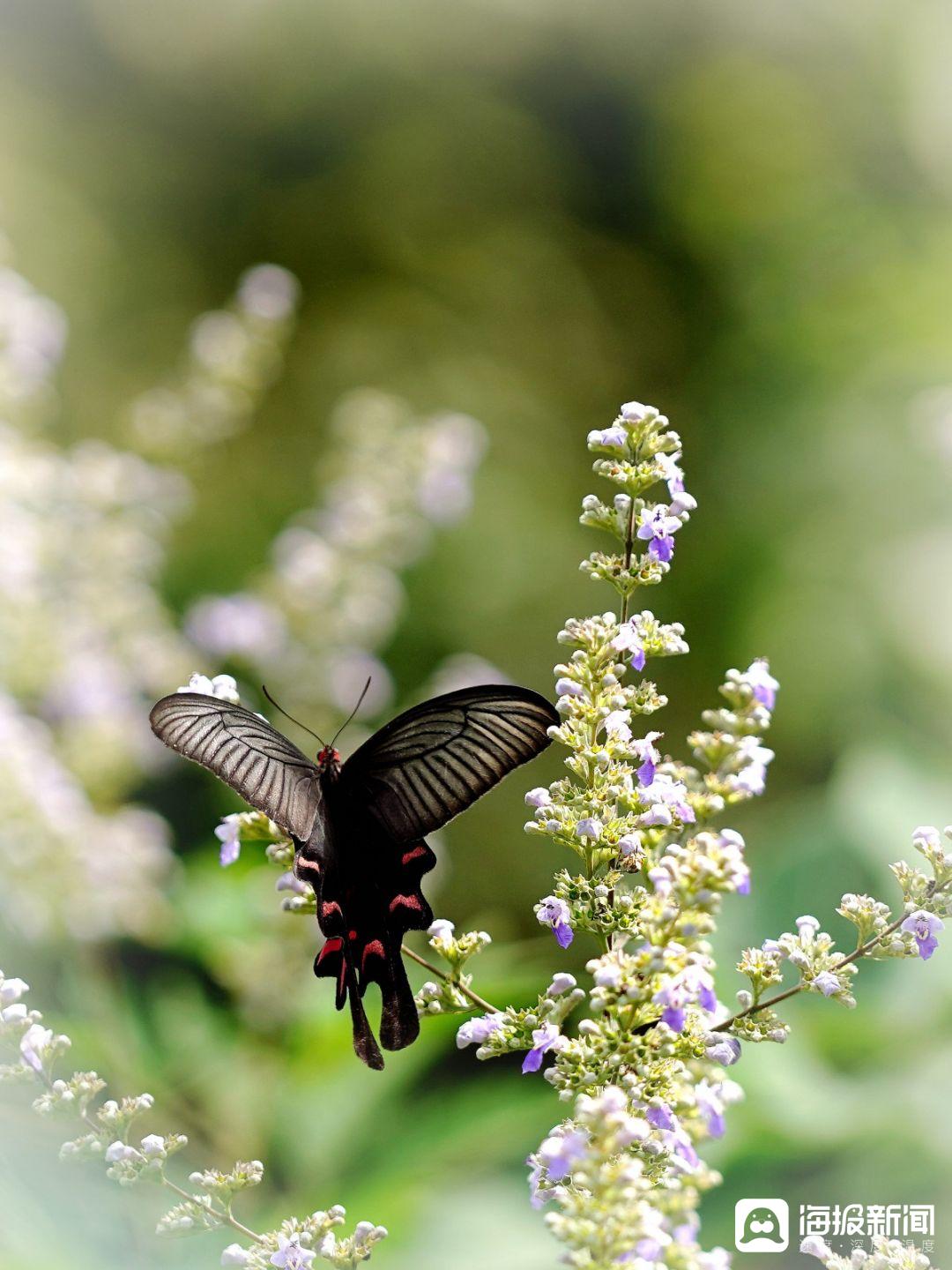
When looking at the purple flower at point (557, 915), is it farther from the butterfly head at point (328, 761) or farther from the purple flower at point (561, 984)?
the butterfly head at point (328, 761)

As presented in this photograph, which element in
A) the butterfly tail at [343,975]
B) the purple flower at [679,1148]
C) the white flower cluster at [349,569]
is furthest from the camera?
the white flower cluster at [349,569]

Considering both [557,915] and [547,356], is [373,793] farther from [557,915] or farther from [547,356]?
A: [547,356]

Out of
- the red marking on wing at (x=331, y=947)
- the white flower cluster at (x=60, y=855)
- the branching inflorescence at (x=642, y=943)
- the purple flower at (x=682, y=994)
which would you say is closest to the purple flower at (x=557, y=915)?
the branching inflorescence at (x=642, y=943)

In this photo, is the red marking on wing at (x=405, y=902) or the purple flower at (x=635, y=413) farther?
the red marking on wing at (x=405, y=902)

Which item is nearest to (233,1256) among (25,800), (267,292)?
(25,800)

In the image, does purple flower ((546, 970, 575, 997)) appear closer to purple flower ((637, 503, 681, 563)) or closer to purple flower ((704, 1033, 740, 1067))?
purple flower ((704, 1033, 740, 1067))

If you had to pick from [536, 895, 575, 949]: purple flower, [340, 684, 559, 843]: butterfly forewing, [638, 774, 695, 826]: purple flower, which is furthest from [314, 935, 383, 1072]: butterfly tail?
[638, 774, 695, 826]: purple flower
